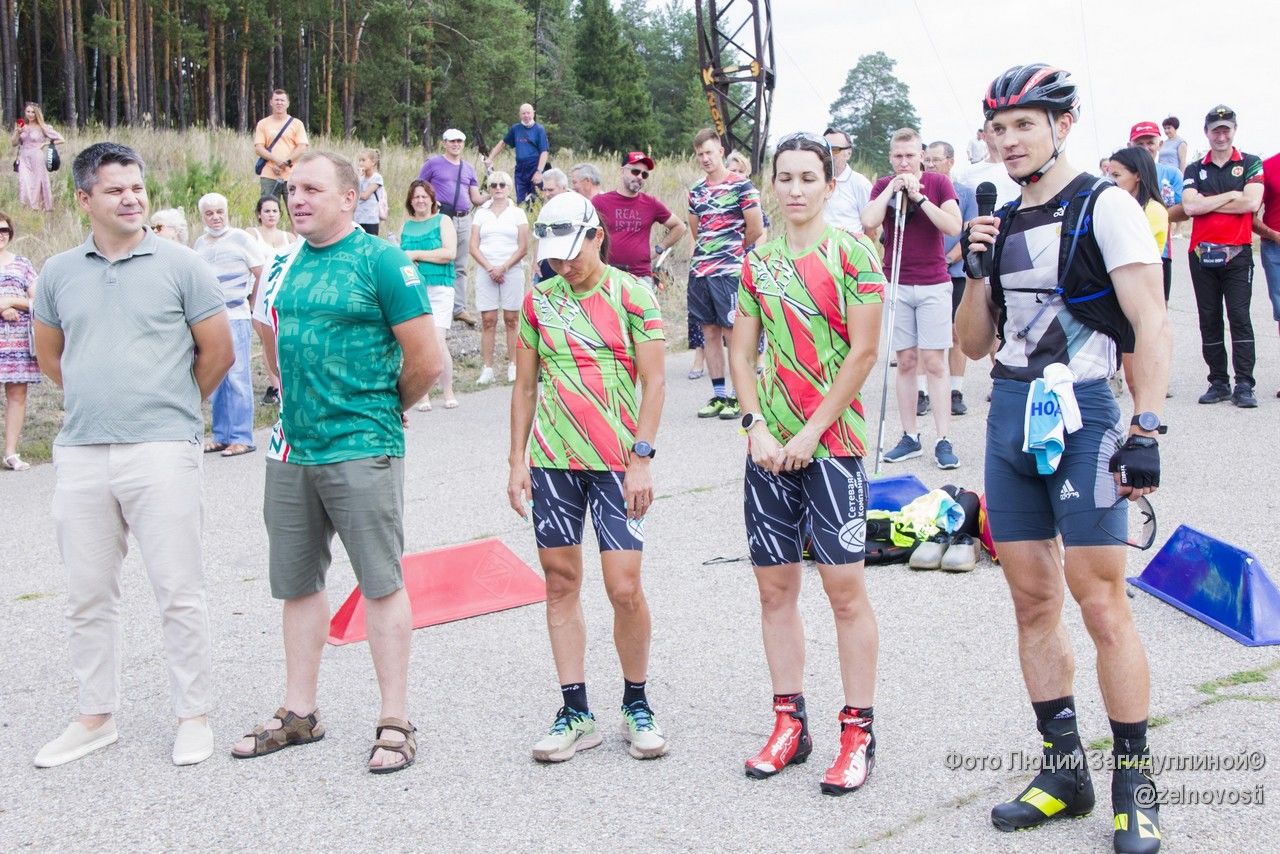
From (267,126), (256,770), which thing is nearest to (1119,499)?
(256,770)

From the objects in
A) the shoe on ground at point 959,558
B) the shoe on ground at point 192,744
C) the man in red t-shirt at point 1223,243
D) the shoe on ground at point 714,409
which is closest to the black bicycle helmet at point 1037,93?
the shoe on ground at point 959,558

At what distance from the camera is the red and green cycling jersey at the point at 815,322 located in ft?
12.8

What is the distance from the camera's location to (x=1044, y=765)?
364cm

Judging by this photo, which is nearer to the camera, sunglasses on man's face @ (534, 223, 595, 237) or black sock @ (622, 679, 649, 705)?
sunglasses on man's face @ (534, 223, 595, 237)

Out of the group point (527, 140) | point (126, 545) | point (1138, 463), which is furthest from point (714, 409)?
point (527, 140)

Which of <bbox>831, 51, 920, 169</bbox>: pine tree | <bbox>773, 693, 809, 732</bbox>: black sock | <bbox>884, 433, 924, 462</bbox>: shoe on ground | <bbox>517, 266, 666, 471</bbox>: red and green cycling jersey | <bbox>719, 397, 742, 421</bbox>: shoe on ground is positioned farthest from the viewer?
<bbox>831, 51, 920, 169</bbox>: pine tree

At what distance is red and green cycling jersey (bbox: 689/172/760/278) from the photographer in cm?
1002

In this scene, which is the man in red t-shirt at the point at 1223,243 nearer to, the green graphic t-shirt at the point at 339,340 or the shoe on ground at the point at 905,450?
the shoe on ground at the point at 905,450

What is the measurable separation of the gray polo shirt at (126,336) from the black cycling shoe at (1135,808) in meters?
3.36

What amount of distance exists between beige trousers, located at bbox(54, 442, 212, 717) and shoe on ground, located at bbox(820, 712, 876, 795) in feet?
7.49

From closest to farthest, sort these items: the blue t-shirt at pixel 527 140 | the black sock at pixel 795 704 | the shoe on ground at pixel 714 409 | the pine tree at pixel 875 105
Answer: the black sock at pixel 795 704 → the shoe on ground at pixel 714 409 → the blue t-shirt at pixel 527 140 → the pine tree at pixel 875 105

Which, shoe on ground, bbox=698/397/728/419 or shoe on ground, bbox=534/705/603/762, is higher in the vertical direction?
shoe on ground, bbox=698/397/728/419

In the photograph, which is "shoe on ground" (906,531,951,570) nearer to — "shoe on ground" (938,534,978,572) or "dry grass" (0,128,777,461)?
"shoe on ground" (938,534,978,572)

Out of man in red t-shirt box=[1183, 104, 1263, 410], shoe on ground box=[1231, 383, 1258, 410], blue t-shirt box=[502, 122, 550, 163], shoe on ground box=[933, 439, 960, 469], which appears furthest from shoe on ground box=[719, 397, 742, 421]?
blue t-shirt box=[502, 122, 550, 163]
